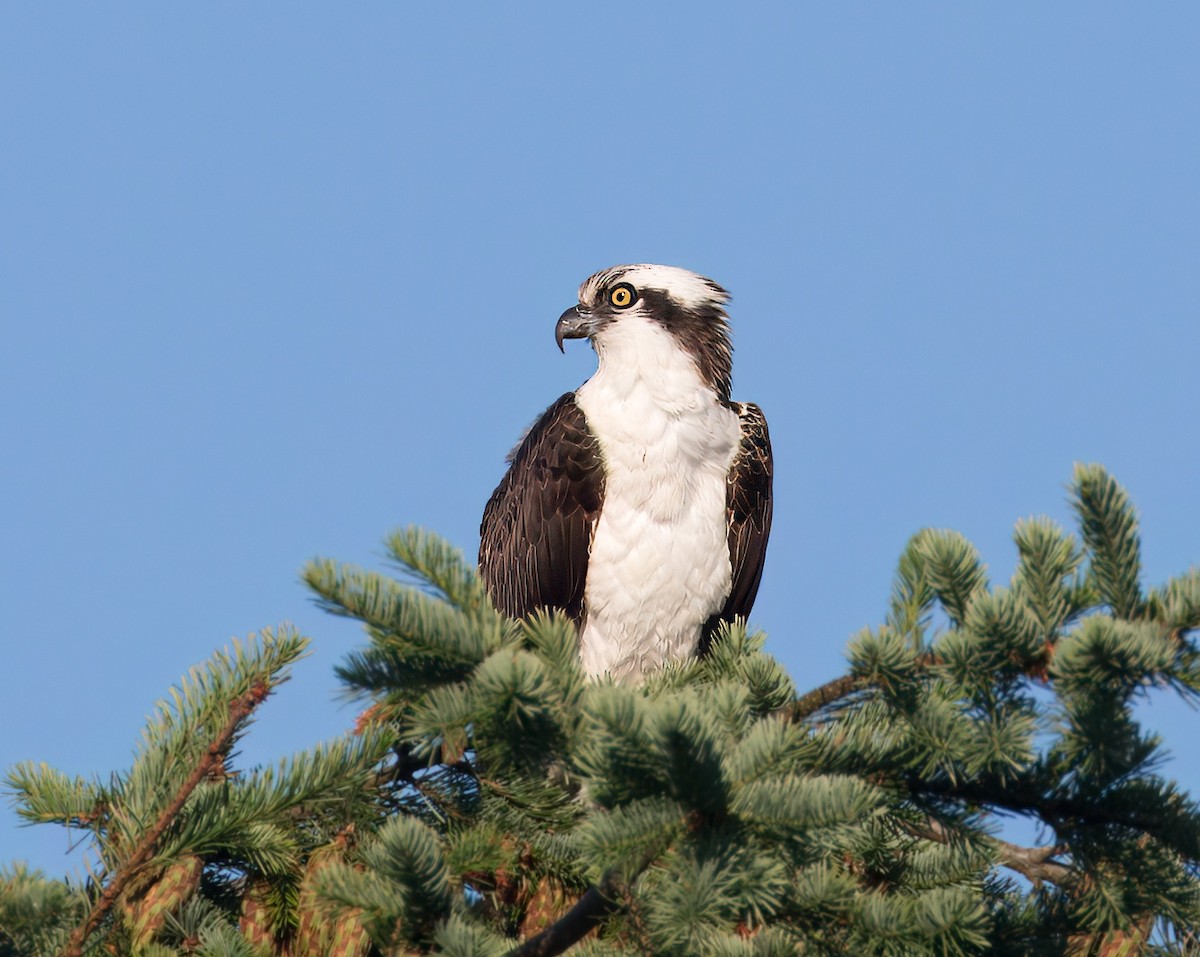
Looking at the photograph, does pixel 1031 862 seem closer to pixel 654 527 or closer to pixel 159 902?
pixel 159 902

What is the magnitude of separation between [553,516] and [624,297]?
58.3 inches

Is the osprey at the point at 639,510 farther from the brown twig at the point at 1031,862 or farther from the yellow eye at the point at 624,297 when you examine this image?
the brown twig at the point at 1031,862

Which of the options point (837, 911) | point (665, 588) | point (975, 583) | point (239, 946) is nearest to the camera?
point (975, 583)

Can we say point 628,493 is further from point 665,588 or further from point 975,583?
point 975,583

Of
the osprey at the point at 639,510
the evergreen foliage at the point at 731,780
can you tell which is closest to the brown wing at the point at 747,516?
the osprey at the point at 639,510

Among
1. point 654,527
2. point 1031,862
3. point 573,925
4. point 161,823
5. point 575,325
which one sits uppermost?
point 575,325

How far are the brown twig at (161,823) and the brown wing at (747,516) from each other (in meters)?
4.41

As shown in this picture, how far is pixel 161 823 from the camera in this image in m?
3.42

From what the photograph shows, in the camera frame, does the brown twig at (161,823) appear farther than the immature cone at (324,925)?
No

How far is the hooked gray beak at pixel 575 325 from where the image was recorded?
8.11m

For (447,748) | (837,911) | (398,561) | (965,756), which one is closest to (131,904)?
(447,748)

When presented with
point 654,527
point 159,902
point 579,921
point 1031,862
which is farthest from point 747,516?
point 579,921

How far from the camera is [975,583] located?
10.4 feet

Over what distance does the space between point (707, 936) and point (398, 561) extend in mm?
1142
